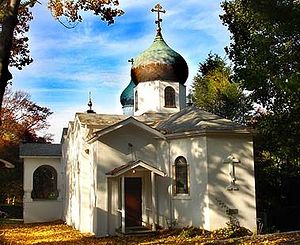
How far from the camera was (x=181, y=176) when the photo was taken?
63.0 ft

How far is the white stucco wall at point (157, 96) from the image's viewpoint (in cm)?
2475

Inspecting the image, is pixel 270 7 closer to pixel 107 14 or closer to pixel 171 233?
pixel 107 14

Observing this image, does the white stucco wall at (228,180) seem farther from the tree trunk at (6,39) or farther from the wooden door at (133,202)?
the tree trunk at (6,39)

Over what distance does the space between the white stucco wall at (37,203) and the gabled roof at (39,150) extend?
1.13 feet

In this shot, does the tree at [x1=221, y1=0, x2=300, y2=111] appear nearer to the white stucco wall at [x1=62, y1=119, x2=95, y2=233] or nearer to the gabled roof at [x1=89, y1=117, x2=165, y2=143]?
the gabled roof at [x1=89, y1=117, x2=165, y2=143]

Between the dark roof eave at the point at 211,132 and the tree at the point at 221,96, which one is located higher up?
the tree at the point at 221,96

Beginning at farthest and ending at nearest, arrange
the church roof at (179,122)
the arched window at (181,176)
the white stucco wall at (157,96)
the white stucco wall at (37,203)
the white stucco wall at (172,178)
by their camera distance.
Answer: the white stucco wall at (37,203) → the white stucco wall at (157,96) → the arched window at (181,176) → the church roof at (179,122) → the white stucco wall at (172,178)

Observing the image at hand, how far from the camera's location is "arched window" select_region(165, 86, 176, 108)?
24914mm

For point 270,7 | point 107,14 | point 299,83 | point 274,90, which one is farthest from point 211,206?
point 107,14

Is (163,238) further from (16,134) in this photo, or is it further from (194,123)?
(16,134)

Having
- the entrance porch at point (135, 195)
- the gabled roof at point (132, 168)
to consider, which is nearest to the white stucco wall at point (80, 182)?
the entrance porch at point (135, 195)

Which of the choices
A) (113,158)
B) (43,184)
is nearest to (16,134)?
(43,184)

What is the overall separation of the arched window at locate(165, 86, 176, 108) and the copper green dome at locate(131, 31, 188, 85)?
0.60 meters

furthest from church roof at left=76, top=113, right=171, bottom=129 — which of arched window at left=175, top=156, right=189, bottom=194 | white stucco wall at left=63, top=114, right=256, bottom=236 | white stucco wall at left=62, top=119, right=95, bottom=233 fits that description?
arched window at left=175, top=156, right=189, bottom=194
